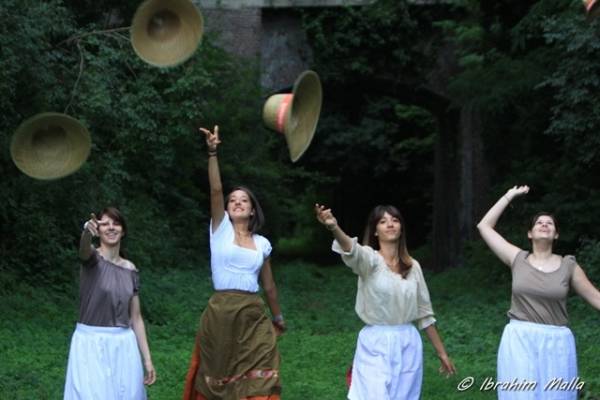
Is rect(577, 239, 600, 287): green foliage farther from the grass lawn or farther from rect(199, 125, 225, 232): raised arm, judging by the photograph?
rect(199, 125, 225, 232): raised arm

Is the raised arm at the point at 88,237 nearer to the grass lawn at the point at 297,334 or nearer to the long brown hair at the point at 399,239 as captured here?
the long brown hair at the point at 399,239

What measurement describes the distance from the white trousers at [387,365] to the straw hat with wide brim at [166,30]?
3098 millimetres

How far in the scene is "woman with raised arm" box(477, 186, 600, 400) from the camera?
7586mm

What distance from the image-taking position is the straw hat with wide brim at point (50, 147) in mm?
9203

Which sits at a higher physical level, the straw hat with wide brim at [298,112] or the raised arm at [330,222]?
the straw hat with wide brim at [298,112]

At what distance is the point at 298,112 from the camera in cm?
835

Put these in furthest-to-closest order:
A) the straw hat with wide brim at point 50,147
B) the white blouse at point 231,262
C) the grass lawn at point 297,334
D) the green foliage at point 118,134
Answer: the green foliage at point 118,134, the grass lawn at point 297,334, the straw hat with wide brim at point 50,147, the white blouse at point 231,262

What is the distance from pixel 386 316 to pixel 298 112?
167cm

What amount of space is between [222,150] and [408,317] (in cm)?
1614

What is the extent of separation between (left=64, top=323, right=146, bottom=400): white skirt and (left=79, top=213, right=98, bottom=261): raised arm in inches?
18.4

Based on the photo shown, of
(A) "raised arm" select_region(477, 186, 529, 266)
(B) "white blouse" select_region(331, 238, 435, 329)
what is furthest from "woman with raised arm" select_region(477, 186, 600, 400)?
(B) "white blouse" select_region(331, 238, 435, 329)

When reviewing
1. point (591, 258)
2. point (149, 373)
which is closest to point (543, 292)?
point (149, 373)

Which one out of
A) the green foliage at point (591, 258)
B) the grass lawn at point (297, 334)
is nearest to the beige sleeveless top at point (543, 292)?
the grass lawn at point (297, 334)

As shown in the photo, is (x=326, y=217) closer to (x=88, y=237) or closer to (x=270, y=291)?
(x=270, y=291)
